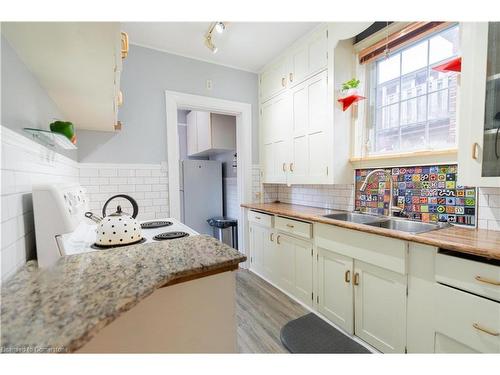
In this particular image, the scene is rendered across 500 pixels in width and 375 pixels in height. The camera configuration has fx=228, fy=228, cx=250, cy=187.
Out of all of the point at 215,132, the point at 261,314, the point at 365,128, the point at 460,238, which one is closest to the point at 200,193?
the point at 215,132

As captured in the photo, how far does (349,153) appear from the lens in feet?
7.16

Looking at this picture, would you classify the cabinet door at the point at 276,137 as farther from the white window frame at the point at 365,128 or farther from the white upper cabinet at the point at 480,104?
the white upper cabinet at the point at 480,104

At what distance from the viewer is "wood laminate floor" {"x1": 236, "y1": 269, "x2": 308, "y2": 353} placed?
1625mm

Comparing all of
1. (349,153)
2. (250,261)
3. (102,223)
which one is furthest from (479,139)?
(250,261)

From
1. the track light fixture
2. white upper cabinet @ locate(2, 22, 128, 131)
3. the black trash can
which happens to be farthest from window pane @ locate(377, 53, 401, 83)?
the black trash can

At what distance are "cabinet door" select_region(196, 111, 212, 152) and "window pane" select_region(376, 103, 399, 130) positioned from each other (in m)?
2.29

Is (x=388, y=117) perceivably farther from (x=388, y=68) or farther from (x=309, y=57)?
(x=309, y=57)

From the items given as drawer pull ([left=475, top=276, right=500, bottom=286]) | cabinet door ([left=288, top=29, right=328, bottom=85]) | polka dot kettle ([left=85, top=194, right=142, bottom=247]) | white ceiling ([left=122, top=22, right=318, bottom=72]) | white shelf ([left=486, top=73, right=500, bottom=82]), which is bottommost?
drawer pull ([left=475, top=276, right=500, bottom=286])

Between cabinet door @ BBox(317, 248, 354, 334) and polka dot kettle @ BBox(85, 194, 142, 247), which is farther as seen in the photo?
cabinet door @ BBox(317, 248, 354, 334)

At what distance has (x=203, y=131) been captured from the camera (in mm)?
3701

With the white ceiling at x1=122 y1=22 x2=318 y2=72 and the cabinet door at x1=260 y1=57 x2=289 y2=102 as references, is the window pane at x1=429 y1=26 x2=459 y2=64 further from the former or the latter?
the cabinet door at x1=260 y1=57 x2=289 y2=102
